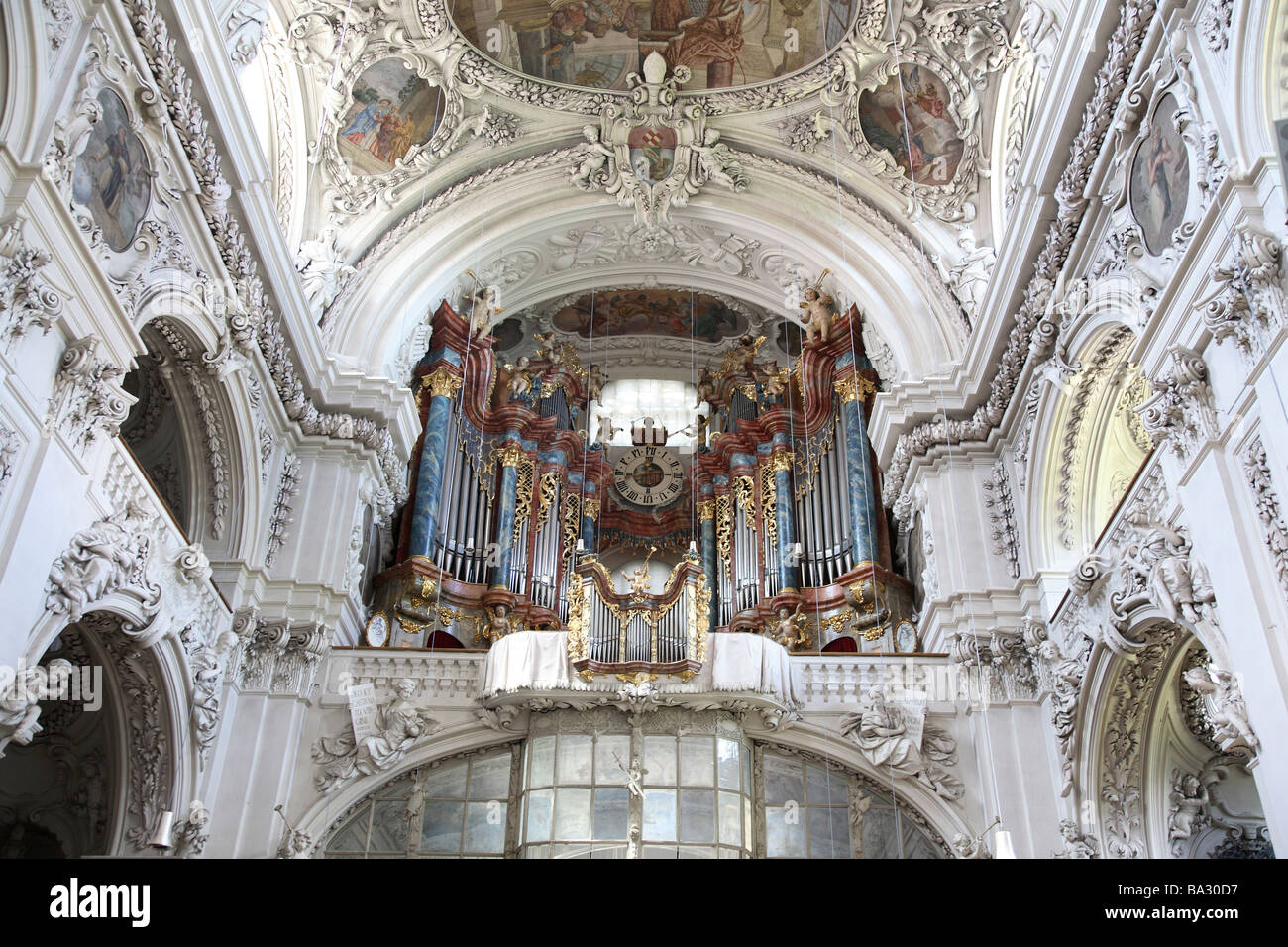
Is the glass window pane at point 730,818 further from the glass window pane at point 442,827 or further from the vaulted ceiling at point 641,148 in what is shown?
the vaulted ceiling at point 641,148

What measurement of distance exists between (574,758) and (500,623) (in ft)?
10.6

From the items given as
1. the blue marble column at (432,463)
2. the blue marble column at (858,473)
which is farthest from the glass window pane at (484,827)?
the blue marble column at (858,473)

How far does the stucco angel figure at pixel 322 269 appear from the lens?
13484 mm

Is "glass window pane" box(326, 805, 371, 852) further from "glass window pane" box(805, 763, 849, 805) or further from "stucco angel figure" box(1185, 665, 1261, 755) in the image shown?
"stucco angel figure" box(1185, 665, 1261, 755)

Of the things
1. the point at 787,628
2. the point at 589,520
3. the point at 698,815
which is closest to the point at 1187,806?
the point at 698,815

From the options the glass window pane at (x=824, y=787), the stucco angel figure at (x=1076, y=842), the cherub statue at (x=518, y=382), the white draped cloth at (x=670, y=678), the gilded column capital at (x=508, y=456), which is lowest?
the stucco angel figure at (x=1076, y=842)

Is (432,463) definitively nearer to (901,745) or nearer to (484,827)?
(484,827)

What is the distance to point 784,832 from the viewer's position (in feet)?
37.9

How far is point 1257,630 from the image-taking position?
7.26 m

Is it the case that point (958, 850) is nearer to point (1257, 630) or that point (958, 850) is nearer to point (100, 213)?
point (1257, 630)

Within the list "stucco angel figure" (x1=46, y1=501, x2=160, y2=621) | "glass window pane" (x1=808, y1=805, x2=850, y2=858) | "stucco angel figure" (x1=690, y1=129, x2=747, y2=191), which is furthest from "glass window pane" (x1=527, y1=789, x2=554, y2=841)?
"stucco angel figure" (x1=690, y1=129, x2=747, y2=191)

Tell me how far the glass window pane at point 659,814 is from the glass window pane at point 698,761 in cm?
24

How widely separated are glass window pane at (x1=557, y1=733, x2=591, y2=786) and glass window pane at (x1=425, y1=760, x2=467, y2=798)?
1145mm

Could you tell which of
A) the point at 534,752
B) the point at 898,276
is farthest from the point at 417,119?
the point at 534,752
